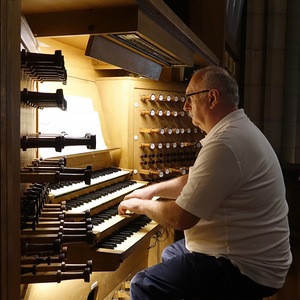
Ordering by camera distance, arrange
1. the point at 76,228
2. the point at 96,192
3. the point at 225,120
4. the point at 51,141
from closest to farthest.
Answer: the point at 51,141 → the point at 76,228 → the point at 225,120 → the point at 96,192

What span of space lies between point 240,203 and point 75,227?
2.47ft

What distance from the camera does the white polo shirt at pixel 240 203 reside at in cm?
188

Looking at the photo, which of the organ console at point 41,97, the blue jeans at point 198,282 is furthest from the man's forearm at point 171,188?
the organ console at point 41,97

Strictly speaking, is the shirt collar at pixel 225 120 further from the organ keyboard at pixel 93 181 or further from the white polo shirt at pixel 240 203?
the organ keyboard at pixel 93 181

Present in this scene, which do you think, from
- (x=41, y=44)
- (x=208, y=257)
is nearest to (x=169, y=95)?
(x=41, y=44)

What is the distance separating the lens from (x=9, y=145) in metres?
0.99

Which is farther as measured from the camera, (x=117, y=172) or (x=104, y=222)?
(x=117, y=172)

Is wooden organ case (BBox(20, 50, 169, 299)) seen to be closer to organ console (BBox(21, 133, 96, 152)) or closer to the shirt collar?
→ organ console (BBox(21, 133, 96, 152))

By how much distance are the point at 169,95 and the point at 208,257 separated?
2333 mm

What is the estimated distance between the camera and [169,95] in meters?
4.08

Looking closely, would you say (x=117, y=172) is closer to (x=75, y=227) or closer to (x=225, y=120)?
(x=225, y=120)

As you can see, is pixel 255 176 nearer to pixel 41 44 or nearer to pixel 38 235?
Answer: pixel 38 235

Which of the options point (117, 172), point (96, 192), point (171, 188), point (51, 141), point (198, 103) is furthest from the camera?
point (117, 172)

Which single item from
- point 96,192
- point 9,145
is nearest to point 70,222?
point 9,145
